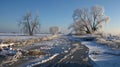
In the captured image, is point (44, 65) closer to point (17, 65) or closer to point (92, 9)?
point (17, 65)

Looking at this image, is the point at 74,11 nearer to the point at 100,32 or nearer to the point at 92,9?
the point at 92,9

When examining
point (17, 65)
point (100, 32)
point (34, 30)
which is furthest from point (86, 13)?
point (17, 65)

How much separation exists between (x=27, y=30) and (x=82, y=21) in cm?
1467

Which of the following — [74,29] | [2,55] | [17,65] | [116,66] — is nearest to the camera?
[116,66]

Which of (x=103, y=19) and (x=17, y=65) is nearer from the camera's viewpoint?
(x=17, y=65)

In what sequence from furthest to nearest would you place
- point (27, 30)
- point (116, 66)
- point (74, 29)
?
1. point (74, 29)
2. point (27, 30)
3. point (116, 66)

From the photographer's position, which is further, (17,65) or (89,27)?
(89,27)

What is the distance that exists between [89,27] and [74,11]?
20.3ft

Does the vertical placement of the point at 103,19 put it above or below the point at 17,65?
above

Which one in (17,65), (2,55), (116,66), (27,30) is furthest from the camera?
(27,30)

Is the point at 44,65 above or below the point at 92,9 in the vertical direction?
below

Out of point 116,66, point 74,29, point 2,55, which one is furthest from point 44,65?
point 74,29

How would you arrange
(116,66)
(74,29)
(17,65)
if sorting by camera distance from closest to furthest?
(116,66) → (17,65) → (74,29)

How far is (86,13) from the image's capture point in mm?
59594
